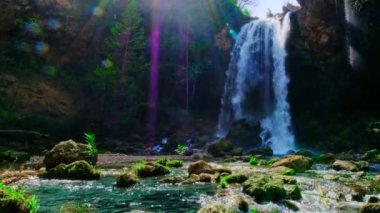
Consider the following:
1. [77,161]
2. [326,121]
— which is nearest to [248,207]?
[77,161]

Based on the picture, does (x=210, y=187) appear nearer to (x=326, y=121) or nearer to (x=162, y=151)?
(x=162, y=151)

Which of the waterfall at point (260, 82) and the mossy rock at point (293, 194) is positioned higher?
the waterfall at point (260, 82)

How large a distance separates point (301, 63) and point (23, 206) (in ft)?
142

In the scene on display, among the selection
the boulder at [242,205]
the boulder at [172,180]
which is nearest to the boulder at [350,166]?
the boulder at [172,180]

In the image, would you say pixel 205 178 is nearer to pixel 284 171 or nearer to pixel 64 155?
pixel 284 171

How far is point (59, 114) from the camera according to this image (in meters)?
40.3

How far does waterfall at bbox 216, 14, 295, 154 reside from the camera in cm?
4591

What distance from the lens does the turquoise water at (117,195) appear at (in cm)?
1153

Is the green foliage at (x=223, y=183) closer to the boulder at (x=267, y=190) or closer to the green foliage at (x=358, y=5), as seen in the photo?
the boulder at (x=267, y=190)

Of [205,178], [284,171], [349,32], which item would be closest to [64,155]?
[205,178]

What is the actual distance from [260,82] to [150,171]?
32.1 m

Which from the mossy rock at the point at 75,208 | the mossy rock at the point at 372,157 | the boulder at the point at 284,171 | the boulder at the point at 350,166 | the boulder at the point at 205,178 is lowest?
the mossy rock at the point at 75,208

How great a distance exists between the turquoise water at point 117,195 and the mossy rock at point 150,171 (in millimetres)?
1735

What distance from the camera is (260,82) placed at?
159 feet
